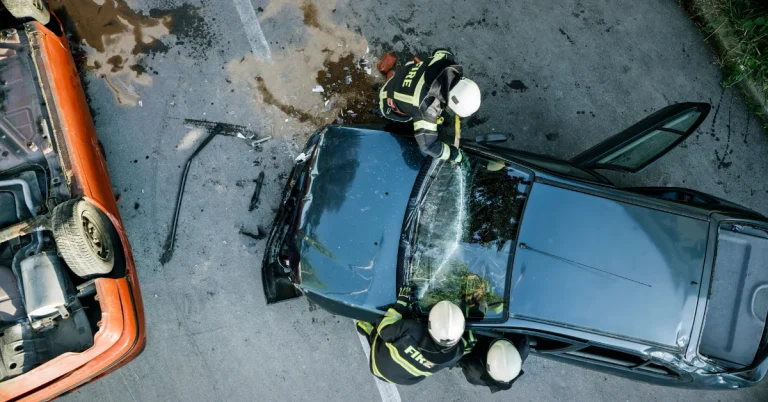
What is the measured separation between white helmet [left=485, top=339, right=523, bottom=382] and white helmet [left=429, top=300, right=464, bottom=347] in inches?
15.1

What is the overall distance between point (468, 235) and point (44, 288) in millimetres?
3453

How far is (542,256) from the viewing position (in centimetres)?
373

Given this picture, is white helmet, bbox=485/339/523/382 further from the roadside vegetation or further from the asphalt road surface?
the roadside vegetation

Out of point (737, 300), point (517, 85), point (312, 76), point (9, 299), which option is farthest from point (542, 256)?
point (9, 299)

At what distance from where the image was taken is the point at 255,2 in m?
5.06

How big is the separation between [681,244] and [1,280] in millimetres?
5605

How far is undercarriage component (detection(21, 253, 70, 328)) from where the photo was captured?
3.83 metres

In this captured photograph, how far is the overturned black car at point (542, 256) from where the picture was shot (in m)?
3.72

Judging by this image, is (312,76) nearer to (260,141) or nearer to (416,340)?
(260,141)

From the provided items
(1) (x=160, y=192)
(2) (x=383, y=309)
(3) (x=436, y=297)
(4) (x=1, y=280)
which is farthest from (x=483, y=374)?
(4) (x=1, y=280)

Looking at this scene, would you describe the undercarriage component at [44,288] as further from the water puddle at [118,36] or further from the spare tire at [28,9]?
the spare tire at [28,9]

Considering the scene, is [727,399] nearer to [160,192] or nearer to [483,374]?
[483,374]

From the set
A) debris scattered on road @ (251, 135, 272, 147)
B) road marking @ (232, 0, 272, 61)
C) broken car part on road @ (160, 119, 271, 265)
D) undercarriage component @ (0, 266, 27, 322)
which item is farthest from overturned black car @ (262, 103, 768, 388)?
undercarriage component @ (0, 266, 27, 322)

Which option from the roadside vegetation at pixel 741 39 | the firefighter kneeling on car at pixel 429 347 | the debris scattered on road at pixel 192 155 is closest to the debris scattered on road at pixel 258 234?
the debris scattered on road at pixel 192 155
